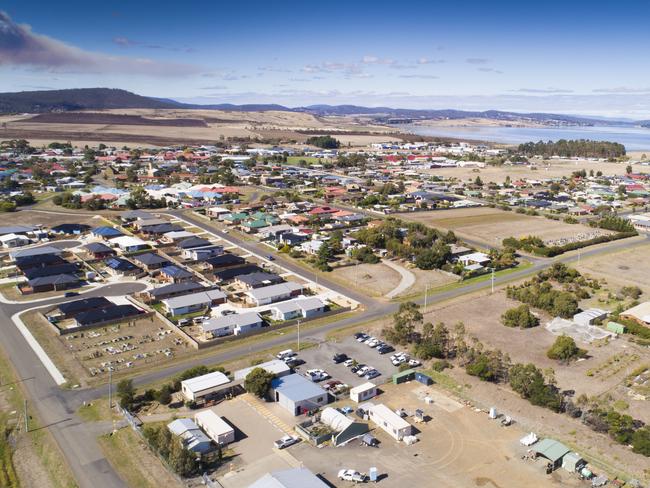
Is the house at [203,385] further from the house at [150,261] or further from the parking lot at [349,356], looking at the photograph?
the house at [150,261]

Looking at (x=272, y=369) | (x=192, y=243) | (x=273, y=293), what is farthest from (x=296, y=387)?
(x=192, y=243)

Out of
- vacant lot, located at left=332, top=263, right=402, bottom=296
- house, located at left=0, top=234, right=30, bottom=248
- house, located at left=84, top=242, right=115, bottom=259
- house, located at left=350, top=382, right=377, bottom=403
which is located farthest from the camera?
house, located at left=0, top=234, right=30, bottom=248

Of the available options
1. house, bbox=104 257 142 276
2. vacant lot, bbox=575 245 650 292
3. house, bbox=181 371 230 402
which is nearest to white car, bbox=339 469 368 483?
house, bbox=181 371 230 402

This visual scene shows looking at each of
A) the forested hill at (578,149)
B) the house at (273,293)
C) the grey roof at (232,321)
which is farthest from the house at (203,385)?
the forested hill at (578,149)

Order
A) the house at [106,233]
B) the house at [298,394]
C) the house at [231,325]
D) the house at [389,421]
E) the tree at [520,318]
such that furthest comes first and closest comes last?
the house at [106,233] → the tree at [520,318] → the house at [231,325] → the house at [298,394] → the house at [389,421]

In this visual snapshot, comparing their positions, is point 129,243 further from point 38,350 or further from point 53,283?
point 38,350

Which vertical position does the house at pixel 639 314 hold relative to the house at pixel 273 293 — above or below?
above

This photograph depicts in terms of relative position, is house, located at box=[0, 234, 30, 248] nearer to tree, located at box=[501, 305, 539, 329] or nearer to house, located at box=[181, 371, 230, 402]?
house, located at box=[181, 371, 230, 402]
